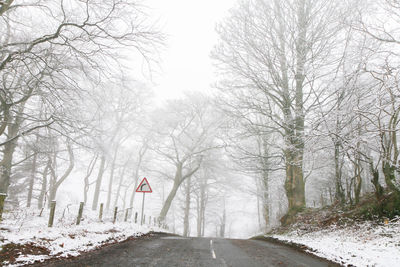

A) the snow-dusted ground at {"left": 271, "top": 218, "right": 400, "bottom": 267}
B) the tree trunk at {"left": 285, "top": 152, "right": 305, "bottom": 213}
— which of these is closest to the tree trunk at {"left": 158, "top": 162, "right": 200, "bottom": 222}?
the tree trunk at {"left": 285, "top": 152, "right": 305, "bottom": 213}

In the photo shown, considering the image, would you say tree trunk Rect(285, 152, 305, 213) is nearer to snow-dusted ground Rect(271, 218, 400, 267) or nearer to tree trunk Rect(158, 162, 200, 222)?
snow-dusted ground Rect(271, 218, 400, 267)

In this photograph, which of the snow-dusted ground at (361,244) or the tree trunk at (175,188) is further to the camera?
the tree trunk at (175,188)

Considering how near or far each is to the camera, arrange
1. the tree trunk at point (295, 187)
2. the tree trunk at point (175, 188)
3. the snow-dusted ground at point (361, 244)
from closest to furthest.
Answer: the snow-dusted ground at point (361, 244)
the tree trunk at point (295, 187)
the tree trunk at point (175, 188)

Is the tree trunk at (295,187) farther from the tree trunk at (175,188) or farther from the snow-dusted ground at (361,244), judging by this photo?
the tree trunk at (175,188)

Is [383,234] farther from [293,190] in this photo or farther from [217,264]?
[293,190]

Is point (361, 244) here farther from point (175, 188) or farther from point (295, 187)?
point (175, 188)

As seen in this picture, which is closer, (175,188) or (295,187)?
(295,187)

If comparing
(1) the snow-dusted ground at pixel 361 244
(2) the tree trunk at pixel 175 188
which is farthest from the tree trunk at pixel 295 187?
(2) the tree trunk at pixel 175 188

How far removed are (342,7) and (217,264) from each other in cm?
1121

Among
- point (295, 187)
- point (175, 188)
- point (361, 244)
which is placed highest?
point (175, 188)

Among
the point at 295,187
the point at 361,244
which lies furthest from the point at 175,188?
the point at 361,244

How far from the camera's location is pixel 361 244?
6816 millimetres

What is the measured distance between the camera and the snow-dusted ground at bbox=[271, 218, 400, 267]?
553 cm

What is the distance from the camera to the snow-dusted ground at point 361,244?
5.53 m
